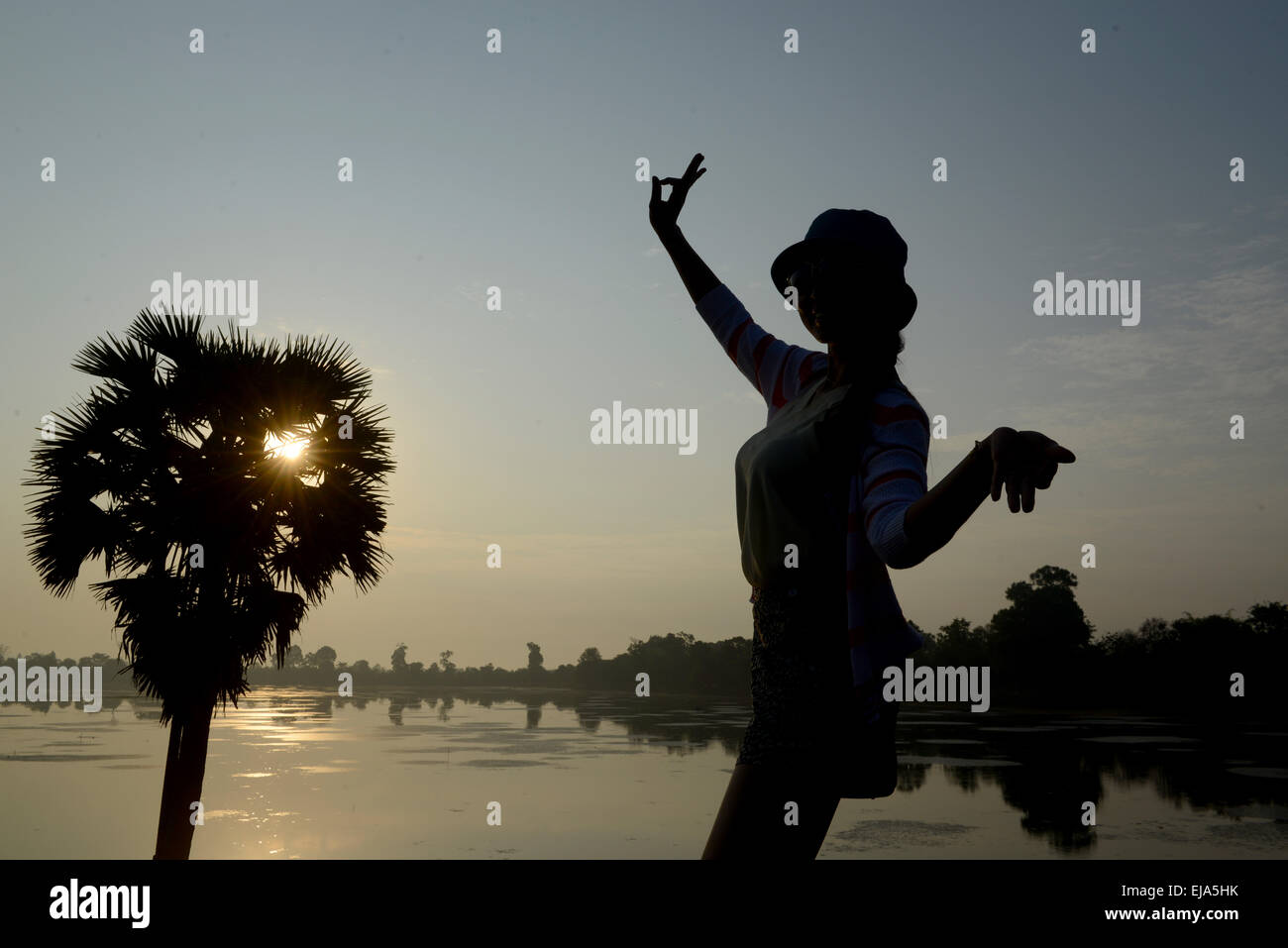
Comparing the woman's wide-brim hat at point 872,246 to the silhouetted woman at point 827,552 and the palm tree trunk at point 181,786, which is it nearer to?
the silhouetted woman at point 827,552

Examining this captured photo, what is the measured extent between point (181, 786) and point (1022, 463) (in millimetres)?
13424

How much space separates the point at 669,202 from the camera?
2.46 metres

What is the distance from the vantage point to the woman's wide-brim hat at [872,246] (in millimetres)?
1735

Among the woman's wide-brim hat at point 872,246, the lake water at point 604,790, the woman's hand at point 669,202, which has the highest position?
the woman's hand at point 669,202

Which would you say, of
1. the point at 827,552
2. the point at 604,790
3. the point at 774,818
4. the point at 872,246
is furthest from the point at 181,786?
the point at 604,790

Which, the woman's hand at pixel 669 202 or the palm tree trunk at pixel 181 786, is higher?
the woman's hand at pixel 669 202

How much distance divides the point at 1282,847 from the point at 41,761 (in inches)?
2299

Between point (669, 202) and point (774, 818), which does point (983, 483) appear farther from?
point (669, 202)

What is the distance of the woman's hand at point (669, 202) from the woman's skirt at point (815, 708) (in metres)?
1.06

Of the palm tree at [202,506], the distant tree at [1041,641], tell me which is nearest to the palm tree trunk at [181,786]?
the palm tree at [202,506]

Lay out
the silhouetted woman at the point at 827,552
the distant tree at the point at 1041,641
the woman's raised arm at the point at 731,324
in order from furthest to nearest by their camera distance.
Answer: the distant tree at the point at 1041,641 < the woman's raised arm at the point at 731,324 < the silhouetted woman at the point at 827,552

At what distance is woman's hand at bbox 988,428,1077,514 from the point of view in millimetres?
1118
